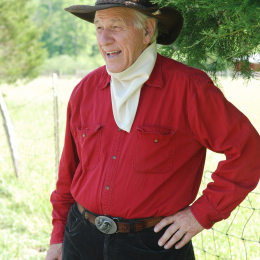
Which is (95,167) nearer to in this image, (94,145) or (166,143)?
(94,145)

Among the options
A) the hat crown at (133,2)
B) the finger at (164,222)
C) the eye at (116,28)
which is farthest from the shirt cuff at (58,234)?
the hat crown at (133,2)

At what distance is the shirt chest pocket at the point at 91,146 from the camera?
2.16 metres

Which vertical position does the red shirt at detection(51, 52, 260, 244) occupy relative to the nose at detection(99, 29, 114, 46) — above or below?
below

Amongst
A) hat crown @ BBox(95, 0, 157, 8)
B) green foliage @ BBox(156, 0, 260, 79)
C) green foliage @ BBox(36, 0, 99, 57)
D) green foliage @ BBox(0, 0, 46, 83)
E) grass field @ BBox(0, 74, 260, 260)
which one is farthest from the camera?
green foliage @ BBox(36, 0, 99, 57)

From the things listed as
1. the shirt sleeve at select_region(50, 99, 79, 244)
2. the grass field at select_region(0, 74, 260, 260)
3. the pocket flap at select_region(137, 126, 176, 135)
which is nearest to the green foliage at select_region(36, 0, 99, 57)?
the grass field at select_region(0, 74, 260, 260)

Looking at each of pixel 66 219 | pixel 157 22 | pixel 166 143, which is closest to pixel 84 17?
pixel 157 22

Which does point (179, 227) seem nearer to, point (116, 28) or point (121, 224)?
point (121, 224)

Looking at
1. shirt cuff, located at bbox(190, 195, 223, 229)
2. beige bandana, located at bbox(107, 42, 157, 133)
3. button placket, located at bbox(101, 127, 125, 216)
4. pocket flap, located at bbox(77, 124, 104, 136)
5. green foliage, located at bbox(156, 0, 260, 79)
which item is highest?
green foliage, located at bbox(156, 0, 260, 79)

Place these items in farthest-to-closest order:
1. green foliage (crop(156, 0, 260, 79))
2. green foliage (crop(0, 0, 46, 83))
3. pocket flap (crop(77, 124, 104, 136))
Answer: green foliage (crop(0, 0, 46, 83))
pocket flap (crop(77, 124, 104, 136))
green foliage (crop(156, 0, 260, 79))

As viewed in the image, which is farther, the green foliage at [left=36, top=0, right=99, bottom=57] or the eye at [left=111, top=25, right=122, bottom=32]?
the green foliage at [left=36, top=0, right=99, bottom=57]

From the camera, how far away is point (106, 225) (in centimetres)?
204

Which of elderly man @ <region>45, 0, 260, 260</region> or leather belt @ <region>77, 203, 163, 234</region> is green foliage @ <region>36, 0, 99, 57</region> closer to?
elderly man @ <region>45, 0, 260, 260</region>

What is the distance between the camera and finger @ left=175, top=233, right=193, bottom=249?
2.01 metres

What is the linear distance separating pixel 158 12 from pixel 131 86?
455mm
